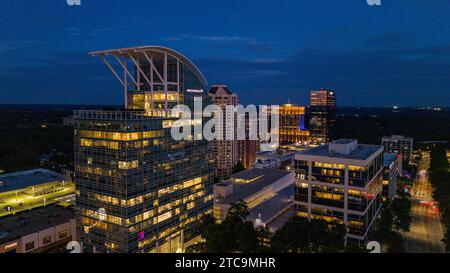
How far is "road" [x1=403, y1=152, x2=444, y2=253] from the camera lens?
65250 millimetres

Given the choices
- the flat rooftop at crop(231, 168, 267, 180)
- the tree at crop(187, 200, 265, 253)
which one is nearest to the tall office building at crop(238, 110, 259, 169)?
the flat rooftop at crop(231, 168, 267, 180)

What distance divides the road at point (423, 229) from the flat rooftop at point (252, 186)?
37.5 metres

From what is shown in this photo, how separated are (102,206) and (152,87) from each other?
26.4 metres

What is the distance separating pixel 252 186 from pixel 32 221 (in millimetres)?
56007

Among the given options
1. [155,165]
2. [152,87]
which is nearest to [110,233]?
[155,165]

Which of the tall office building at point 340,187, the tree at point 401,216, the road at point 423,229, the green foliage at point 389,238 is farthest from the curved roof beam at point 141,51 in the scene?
the road at point 423,229

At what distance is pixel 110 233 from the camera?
56094 mm

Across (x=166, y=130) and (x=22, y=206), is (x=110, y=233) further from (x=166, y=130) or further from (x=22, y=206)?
(x=22, y=206)

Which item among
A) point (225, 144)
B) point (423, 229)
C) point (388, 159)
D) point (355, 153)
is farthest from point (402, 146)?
point (355, 153)

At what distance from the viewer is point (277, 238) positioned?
4747 centimetres

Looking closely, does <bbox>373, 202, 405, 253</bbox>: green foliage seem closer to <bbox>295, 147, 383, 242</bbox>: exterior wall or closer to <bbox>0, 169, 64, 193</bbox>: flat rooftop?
<bbox>295, 147, 383, 242</bbox>: exterior wall

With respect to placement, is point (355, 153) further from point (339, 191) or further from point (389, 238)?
point (389, 238)

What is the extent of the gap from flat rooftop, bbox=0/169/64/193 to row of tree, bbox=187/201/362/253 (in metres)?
64.1

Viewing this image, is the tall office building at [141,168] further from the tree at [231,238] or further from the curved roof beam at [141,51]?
the tree at [231,238]
